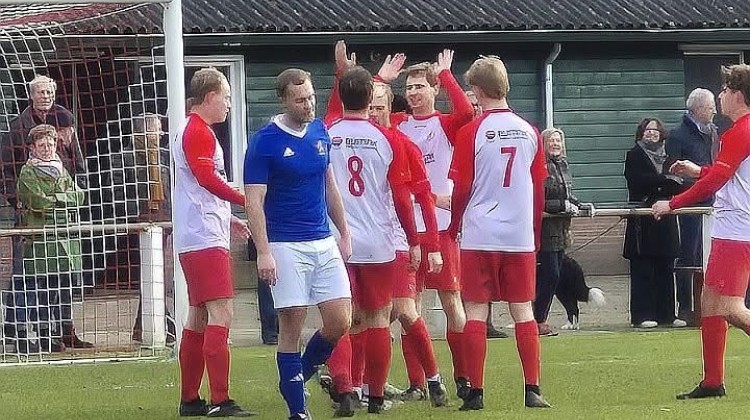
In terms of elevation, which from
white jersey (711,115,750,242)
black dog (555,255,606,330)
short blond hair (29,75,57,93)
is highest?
→ short blond hair (29,75,57,93)

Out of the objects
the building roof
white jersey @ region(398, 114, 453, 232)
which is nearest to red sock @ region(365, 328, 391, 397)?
white jersey @ region(398, 114, 453, 232)

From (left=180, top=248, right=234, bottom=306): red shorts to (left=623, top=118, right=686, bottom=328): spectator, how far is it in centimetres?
678

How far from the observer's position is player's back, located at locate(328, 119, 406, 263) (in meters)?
9.60

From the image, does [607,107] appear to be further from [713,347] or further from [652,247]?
[713,347]

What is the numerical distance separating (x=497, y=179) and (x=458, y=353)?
52.4 inches

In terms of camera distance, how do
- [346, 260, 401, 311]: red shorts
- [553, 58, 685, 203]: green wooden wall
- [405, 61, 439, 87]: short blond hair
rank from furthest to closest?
[553, 58, 685, 203]: green wooden wall < [405, 61, 439, 87]: short blond hair < [346, 260, 401, 311]: red shorts

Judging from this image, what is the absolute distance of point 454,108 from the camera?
10.6 metres

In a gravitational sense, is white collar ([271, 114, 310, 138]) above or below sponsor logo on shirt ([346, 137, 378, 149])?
above

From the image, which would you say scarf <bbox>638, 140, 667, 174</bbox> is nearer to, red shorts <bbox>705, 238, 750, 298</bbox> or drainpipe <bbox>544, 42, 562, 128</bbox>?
red shorts <bbox>705, 238, 750, 298</bbox>

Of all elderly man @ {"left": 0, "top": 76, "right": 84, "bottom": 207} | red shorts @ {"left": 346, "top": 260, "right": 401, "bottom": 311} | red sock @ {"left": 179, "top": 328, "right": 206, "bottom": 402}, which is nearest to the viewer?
red shorts @ {"left": 346, "top": 260, "right": 401, "bottom": 311}

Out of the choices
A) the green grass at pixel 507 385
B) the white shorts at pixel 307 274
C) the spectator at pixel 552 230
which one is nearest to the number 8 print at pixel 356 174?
the white shorts at pixel 307 274

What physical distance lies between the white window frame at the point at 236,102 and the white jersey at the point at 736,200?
12.5 meters

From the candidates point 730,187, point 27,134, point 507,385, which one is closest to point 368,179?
point 507,385

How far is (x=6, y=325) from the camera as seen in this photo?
13672 mm
